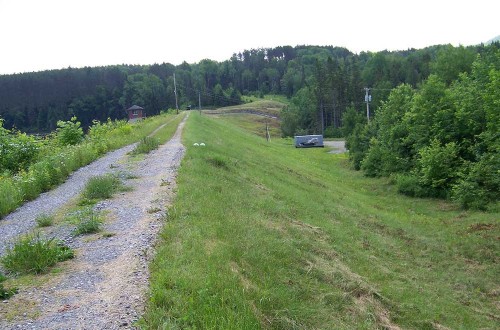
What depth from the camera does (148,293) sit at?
6047 mm

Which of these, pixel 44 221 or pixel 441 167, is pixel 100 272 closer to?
pixel 44 221

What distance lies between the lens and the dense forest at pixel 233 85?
93500 mm

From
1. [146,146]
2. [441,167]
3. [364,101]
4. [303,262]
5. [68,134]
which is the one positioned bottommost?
[441,167]

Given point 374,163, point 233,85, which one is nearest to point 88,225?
point 374,163

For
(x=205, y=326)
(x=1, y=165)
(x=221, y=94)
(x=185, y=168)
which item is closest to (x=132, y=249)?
(x=205, y=326)

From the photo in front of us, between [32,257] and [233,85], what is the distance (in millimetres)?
168606

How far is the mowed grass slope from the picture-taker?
20.6 feet

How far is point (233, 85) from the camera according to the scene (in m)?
173

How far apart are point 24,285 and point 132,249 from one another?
5.93 feet

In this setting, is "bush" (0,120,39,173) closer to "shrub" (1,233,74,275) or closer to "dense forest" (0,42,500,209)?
"dense forest" (0,42,500,209)

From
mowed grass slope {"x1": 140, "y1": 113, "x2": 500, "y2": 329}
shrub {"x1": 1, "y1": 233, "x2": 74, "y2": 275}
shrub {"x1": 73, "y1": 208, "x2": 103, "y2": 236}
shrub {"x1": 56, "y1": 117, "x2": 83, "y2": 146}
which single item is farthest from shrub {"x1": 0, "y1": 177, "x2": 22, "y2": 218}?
shrub {"x1": 56, "y1": 117, "x2": 83, "y2": 146}

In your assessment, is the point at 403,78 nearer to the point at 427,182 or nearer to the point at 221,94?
the point at 221,94

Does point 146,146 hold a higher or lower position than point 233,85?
lower

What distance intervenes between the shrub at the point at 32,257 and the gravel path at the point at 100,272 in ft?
0.70
